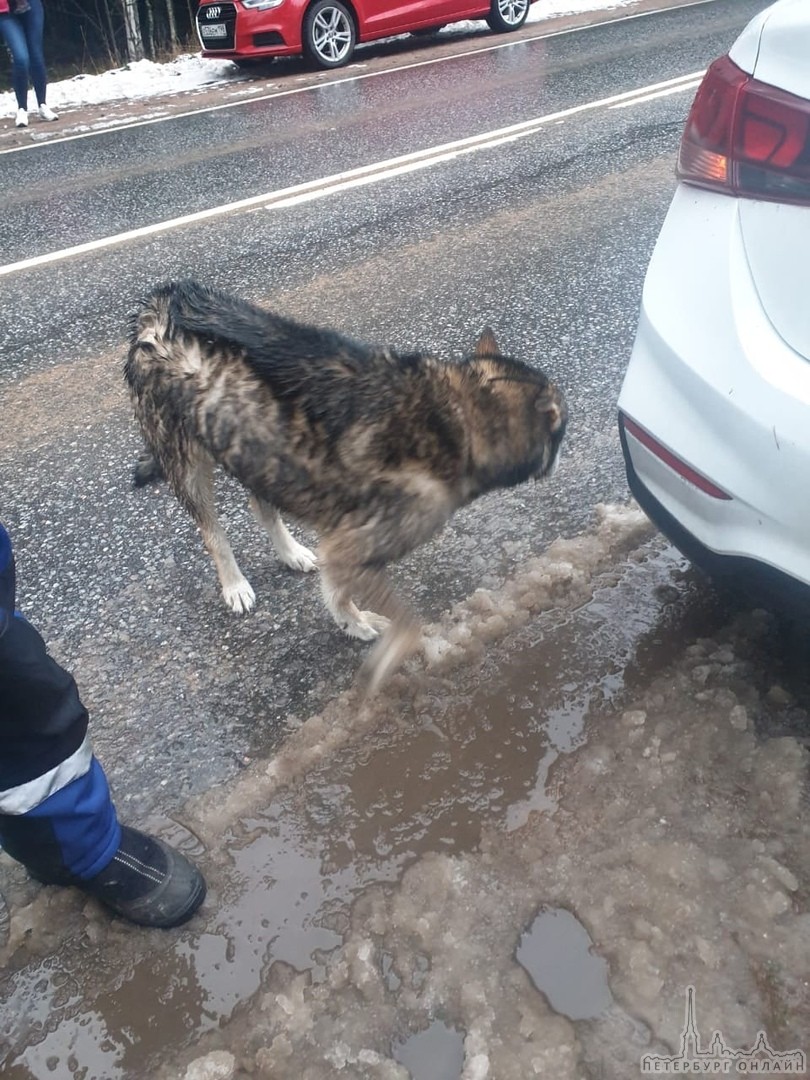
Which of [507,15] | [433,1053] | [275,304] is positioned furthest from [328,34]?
[433,1053]

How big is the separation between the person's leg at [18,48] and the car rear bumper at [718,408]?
10632 mm

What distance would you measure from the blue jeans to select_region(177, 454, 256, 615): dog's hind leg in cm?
991

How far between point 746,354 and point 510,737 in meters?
1.23

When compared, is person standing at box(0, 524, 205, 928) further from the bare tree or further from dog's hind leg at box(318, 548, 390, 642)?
the bare tree

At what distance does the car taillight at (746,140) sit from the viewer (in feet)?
6.24

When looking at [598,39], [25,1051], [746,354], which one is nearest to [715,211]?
[746,354]

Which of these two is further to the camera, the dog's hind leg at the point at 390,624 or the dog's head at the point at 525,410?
the dog's head at the point at 525,410

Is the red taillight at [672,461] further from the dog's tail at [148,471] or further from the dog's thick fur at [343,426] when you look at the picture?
the dog's tail at [148,471]

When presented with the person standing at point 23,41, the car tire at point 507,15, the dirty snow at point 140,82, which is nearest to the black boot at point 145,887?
the person standing at point 23,41

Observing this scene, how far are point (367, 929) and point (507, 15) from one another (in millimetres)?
14830

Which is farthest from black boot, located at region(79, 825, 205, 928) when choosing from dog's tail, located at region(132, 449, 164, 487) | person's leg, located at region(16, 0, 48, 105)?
person's leg, located at region(16, 0, 48, 105)

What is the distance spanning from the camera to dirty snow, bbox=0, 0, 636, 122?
38.7 feet

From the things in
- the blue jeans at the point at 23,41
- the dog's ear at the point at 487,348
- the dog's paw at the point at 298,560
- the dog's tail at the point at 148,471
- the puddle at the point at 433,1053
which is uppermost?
the blue jeans at the point at 23,41

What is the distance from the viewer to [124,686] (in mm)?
2705
